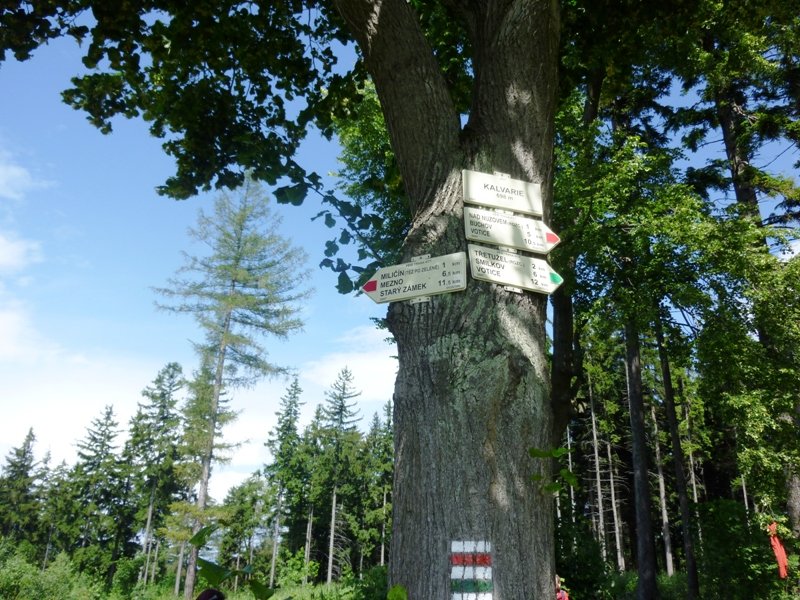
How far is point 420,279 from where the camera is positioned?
235cm

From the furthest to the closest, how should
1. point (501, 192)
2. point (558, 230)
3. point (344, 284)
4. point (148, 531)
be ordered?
point (148, 531) → point (558, 230) → point (344, 284) → point (501, 192)

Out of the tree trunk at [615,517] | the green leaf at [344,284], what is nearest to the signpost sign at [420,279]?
the green leaf at [344,284]

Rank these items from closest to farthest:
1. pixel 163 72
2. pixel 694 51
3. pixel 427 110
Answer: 1. pixel 427 110
2. pixel 163 72
3. pixel 694 51

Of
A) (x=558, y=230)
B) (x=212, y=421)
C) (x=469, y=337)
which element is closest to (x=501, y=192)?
(x=469, y=337)

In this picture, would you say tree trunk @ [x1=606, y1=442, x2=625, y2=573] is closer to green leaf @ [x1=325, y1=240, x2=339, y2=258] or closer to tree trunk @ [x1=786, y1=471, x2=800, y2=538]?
tree trunk @ [x1=786, y1=471, x2=800, y2=538]

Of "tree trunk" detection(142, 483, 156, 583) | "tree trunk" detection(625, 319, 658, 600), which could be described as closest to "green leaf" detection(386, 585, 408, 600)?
"tree trunk" detection(625, 319, 658, 600)

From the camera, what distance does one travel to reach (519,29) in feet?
9.23

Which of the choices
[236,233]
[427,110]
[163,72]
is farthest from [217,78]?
[236,233]

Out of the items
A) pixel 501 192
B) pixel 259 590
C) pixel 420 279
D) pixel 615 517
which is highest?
pixel 501 192

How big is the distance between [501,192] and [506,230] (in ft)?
0.65

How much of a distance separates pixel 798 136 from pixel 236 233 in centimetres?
2172

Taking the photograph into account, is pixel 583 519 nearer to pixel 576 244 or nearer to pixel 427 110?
pixel 576 244

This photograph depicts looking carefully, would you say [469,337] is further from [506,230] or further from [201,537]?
[201,537]

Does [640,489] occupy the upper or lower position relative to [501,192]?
lower
